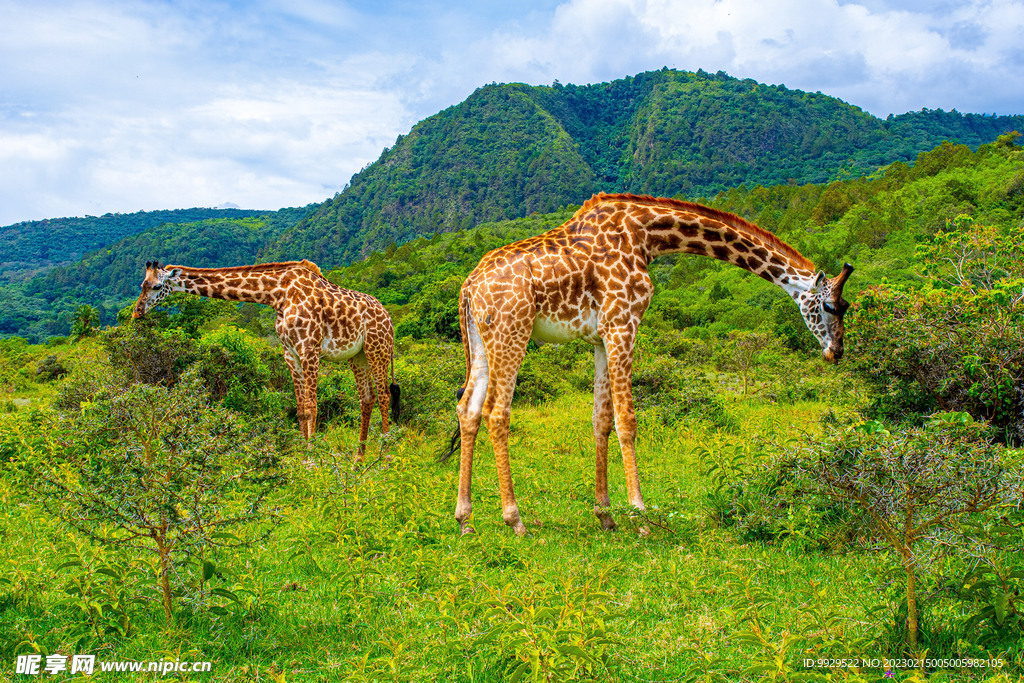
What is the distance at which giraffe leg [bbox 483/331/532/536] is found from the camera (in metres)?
5.91

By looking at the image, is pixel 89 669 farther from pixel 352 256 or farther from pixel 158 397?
pixel 352 256

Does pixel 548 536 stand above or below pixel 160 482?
below

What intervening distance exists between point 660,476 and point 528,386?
285 inches

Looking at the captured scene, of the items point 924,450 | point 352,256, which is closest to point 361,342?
point 924,450

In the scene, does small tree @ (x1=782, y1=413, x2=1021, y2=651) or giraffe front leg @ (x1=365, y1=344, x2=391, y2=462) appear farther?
giraffe front leg @ (x1=365, y1=344, x2=391, y2=462)

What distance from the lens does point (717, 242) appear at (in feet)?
21.9

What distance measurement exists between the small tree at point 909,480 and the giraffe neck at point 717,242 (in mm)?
3093

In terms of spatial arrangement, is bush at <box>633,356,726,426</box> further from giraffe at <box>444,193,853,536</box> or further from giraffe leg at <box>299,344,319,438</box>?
giraffe leg at <box>299,344,319,438</box>

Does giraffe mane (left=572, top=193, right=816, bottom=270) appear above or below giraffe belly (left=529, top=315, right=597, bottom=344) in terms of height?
above

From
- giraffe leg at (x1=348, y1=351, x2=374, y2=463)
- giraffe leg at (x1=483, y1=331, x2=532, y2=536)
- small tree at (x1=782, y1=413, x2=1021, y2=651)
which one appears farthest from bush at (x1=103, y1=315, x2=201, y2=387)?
small tree at (x1=782, y1=413, x2=1021, y2=651)

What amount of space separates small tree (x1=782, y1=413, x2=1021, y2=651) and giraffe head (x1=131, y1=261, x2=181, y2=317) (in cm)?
856

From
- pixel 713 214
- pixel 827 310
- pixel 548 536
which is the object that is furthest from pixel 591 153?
pixel 548 536

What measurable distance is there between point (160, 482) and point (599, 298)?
4013mm

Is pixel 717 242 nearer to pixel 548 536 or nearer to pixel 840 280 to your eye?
pixel 840 280
